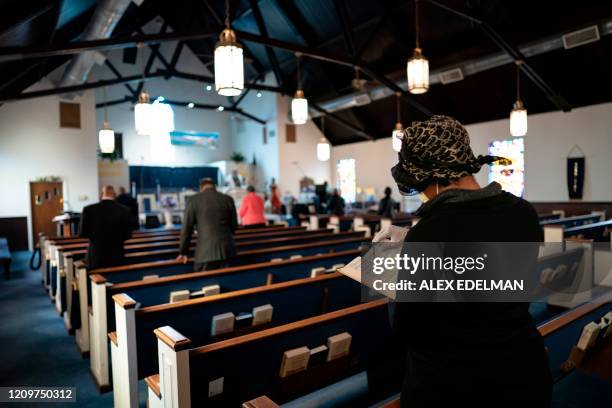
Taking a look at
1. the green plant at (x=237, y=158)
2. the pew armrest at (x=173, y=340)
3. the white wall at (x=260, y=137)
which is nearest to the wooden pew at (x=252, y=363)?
the pew armrest at (x=173, y=340)

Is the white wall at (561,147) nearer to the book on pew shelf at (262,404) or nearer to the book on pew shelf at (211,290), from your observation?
the book on pew shelf at (211,290)

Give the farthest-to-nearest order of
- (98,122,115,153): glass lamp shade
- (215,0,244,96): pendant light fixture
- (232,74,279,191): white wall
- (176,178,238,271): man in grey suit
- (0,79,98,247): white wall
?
(232,74,279,191): white wall < (0,79,98,247): white wall < (98,122,115,153): glass lamp shade < (176,178,238,271): man in grey suit < (215,0,244,96): pendant light fixture

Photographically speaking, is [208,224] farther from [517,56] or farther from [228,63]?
[517,56]

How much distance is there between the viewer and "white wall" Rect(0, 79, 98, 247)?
32.0 ft

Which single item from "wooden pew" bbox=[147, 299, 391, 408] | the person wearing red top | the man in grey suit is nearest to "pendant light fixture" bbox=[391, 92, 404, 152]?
"wooden pew" bbox=[147, 299, 391, 408]

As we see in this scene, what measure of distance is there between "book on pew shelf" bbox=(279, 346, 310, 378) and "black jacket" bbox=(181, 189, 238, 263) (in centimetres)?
189

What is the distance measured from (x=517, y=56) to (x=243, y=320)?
6.50 meters

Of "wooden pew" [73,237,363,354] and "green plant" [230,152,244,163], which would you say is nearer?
"wooden pew" [73,237,363,354]

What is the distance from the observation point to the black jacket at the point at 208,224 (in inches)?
142

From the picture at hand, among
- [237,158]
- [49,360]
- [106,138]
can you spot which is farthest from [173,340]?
Answer: [237,158]

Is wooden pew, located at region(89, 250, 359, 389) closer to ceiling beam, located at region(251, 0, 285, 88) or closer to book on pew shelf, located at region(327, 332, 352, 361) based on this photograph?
book on pew shelf, located at region(327, 332, 352, 361)

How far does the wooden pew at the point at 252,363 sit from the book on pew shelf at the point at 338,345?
0.03 m

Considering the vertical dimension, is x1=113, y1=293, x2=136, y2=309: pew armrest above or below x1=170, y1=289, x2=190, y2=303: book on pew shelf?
above

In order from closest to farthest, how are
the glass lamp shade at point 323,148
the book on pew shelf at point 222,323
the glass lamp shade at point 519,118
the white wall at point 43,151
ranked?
the book on pew shelf at point 222,323 < the glass lamp shade at point 519,118 < the glass lamp shade at point 323,148 < the white wall at point 43,151
